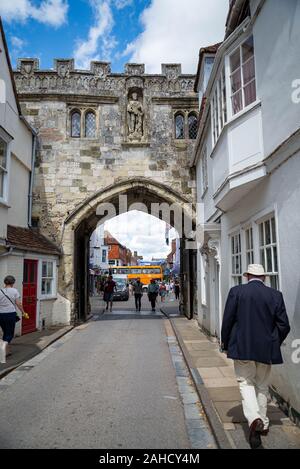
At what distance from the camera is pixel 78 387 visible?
225 inches

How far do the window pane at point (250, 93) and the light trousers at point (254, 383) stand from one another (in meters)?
4.18

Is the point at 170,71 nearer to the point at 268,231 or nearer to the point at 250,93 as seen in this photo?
the point at 250,93

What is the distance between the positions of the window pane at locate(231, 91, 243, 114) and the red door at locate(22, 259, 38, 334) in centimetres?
746

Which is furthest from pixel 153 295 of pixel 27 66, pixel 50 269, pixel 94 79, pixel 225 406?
pixel 225 406

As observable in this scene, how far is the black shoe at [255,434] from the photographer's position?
3.44 meters

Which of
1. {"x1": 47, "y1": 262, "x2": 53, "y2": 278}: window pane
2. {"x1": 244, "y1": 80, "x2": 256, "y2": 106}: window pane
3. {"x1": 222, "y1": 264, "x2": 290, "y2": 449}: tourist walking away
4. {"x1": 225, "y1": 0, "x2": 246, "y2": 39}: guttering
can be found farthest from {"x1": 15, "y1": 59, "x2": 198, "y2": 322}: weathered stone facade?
{"x1": 222, "y1": 264, "x2": 290, "y2": 449}: tourist walking away

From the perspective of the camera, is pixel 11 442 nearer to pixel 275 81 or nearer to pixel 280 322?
pixel 280 322

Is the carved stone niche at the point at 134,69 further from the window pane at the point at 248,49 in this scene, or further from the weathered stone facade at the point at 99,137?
the window pane at the point at 248,49

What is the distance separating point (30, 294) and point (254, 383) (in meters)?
8.73

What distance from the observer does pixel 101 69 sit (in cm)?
1393

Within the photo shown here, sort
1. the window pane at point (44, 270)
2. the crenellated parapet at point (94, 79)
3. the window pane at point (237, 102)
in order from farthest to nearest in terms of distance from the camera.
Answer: the crenellated parapet at point (94, 79) < the window pane at point (44, 270) < the window pane at point (237, 102)

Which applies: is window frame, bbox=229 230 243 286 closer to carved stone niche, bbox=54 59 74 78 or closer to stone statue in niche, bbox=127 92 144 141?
stone statue in niche, bbox=127 92 144 141

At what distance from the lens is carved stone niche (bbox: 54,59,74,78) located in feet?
44.7

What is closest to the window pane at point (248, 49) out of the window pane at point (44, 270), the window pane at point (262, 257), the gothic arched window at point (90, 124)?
the window pane at point (262, 257)
